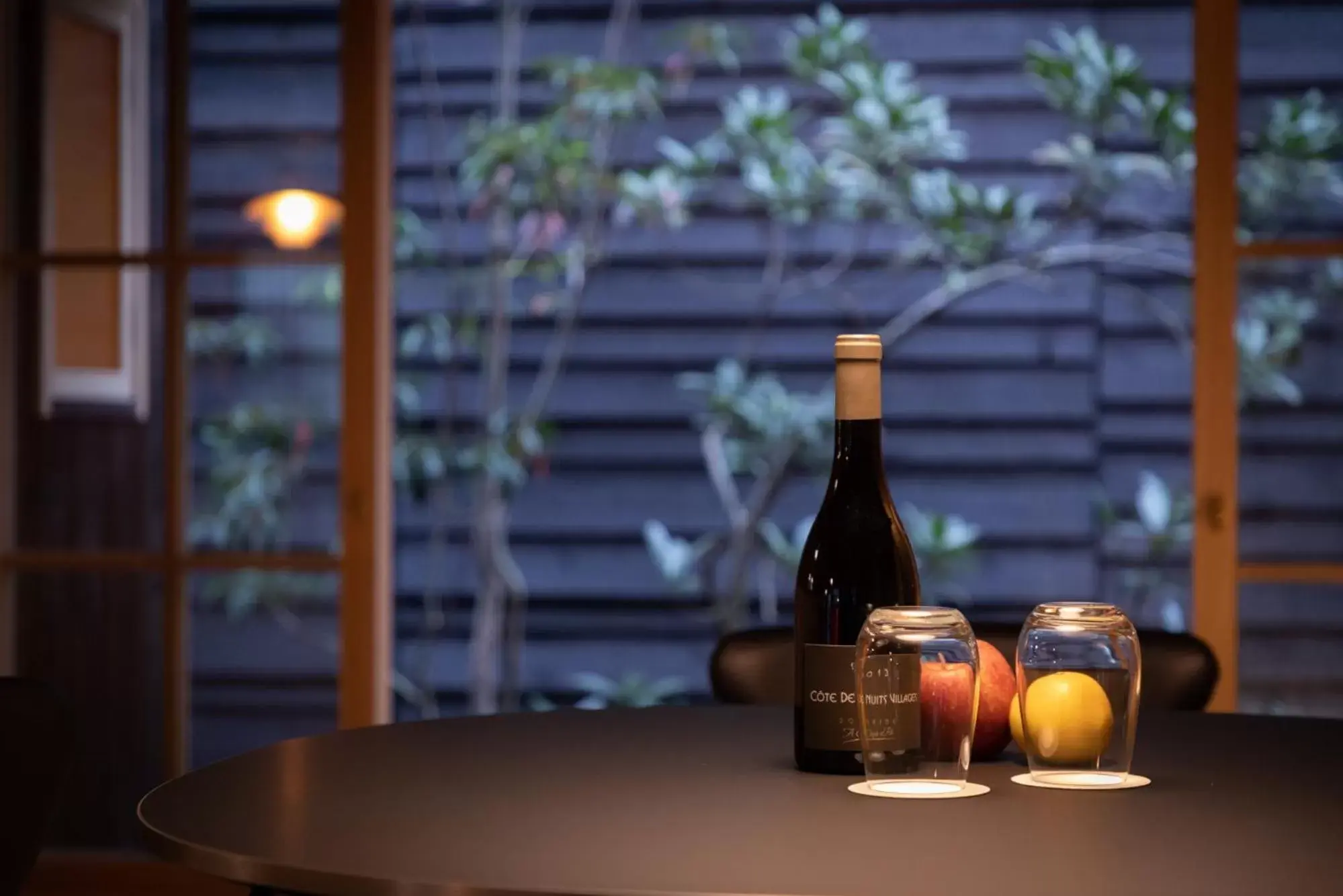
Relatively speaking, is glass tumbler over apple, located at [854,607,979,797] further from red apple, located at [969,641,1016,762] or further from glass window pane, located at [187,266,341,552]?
glass window pane, located at [187,266,341,552]

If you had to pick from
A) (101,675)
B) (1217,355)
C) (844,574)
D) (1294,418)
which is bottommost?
(101,675)

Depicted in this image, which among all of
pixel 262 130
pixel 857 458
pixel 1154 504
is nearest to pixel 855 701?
pixel 857 458

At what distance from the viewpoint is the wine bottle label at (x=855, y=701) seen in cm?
115

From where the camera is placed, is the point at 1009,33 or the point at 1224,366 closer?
the point at 1224,366

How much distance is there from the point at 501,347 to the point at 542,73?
0.82m

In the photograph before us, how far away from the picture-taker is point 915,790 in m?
1.16

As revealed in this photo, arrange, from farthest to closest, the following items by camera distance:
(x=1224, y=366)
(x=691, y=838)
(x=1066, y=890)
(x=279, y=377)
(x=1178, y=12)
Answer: (x=1178, y=12) < (x=279, y=377) < (x=1224, y=366) < (x=691, y=838) < (x=1066, y=890)

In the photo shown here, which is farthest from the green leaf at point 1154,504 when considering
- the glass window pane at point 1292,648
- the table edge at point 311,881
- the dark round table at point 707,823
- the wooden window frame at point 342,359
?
the table edge at point 311,881

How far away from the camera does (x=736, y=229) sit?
17.6 feet

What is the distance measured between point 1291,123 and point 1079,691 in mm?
2330

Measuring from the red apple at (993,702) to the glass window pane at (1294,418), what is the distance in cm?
206

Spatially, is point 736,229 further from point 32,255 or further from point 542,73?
point 32,255

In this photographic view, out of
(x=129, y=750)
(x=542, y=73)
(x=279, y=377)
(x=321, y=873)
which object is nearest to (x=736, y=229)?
(x=542, y=73)

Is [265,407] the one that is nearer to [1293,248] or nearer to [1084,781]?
[1293,248]
